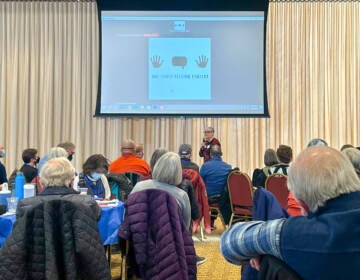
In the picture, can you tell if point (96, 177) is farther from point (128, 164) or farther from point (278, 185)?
point (278, 185)

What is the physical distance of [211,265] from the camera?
482 centimetres

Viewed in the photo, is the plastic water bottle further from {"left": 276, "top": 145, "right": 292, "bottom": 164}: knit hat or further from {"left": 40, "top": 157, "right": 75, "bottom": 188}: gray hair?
{"left": 276, "top": 145, "right": 292, "bottom": 164}: knit hat

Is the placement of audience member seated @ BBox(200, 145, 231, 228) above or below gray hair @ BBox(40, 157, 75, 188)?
below

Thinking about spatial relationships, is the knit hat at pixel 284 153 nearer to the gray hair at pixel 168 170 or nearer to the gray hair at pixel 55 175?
the gray hair at pixel 168 170

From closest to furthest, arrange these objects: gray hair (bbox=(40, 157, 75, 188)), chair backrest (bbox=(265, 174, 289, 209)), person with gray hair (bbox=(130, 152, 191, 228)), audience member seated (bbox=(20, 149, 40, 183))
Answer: gray hair (bbox=(40, 157, 75, 188)) < person with gray hair (bbox=(130, 152, 191, 228)) < chair backrest (bbox=(265, 174, 289, 209)) < audience member seated (bbox=(20, 149, 40, 183))

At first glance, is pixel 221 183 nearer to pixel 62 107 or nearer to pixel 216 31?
pixel 216 31

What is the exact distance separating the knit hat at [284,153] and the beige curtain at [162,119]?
3513mm

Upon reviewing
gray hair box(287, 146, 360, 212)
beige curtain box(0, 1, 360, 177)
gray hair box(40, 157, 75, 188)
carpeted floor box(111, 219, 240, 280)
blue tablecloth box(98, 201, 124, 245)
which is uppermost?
beige curtain box(0, 1, 360, 177)

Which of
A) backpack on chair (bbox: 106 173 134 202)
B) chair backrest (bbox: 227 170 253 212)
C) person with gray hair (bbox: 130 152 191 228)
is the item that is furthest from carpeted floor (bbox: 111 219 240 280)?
person with gray hair (bbox: 130 152 191 228)

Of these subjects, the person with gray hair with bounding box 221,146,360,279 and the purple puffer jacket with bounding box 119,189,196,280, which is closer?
the person with gray hair with bounding box 221,146,360,279

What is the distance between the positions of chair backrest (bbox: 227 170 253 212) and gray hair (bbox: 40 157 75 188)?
10.2 ft

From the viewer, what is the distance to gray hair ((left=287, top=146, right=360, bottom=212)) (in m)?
1.47

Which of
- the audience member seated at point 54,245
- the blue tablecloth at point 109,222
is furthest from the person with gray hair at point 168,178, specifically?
the audience member seated at point 54,245

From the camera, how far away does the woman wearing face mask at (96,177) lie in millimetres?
4059
